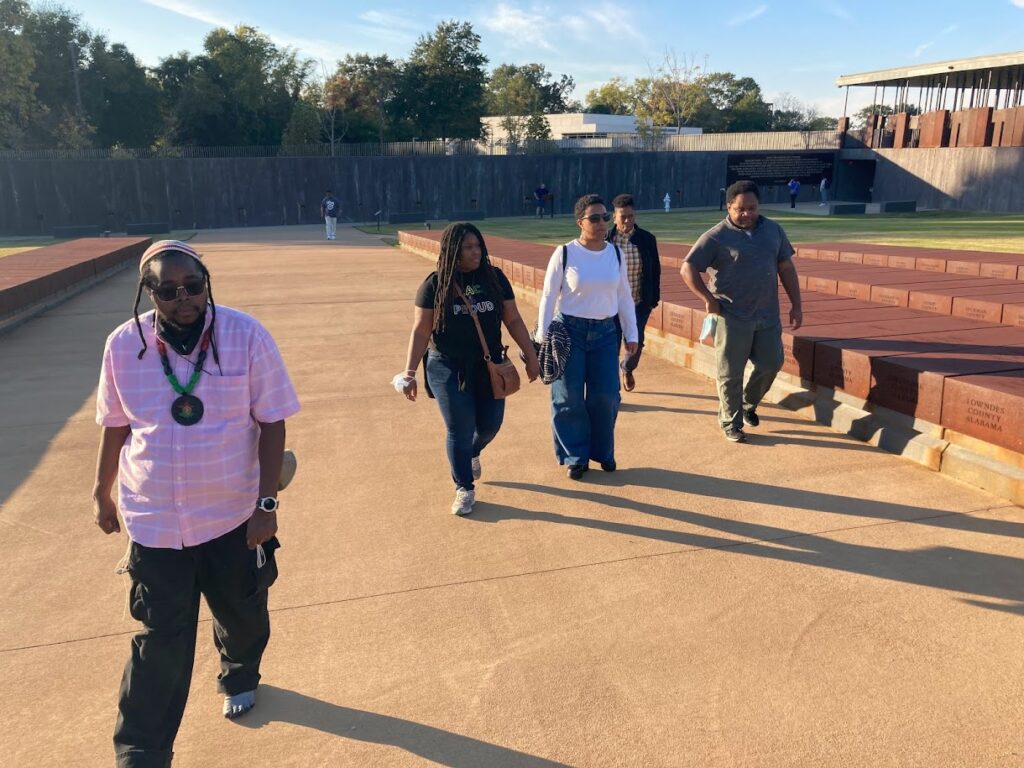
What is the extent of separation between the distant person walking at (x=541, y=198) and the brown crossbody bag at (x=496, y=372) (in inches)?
1290

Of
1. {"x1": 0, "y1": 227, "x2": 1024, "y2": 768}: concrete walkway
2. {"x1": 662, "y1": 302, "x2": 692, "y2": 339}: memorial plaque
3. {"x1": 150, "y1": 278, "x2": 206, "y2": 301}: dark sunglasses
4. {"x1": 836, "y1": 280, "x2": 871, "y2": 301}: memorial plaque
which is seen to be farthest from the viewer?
{"x1": 836, "y1": 280, "x2": 871, "y2": 301}: memorial plaque

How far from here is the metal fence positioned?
38.0 metres

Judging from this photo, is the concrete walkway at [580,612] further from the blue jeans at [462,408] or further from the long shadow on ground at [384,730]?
the blue jeans at [462,408]

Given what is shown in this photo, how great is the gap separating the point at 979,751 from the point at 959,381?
9.62 ft

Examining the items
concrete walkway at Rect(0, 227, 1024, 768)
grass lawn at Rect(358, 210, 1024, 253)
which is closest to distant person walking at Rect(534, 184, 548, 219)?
grass lawn at Rect(358, 210, 1024, 253)

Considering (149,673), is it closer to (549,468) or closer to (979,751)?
(979,751)

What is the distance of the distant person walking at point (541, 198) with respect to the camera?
36.2 metres

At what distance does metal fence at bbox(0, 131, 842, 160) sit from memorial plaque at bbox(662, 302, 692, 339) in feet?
104

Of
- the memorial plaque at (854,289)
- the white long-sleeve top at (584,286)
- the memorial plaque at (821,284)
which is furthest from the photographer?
the memorial plaque at (821,284)

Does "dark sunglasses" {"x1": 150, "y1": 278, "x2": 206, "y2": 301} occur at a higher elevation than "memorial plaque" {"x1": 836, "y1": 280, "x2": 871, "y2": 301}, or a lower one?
higher

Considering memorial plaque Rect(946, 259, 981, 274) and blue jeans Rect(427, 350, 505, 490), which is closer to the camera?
blue jeans Rect(427, 350, 505, 490)

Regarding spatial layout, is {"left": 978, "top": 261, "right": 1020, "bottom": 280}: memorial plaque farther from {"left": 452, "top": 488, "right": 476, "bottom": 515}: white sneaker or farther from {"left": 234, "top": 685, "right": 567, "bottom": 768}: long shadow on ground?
{"left": 234, "top": 685, "right": 567, "bottom": 768}: long shadow on ground

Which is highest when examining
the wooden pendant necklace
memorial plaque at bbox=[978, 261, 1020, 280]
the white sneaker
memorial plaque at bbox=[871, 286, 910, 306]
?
the wooden pendant necklace

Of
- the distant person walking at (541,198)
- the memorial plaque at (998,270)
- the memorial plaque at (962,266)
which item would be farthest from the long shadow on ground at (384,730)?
the distant person walking at (541,198)
